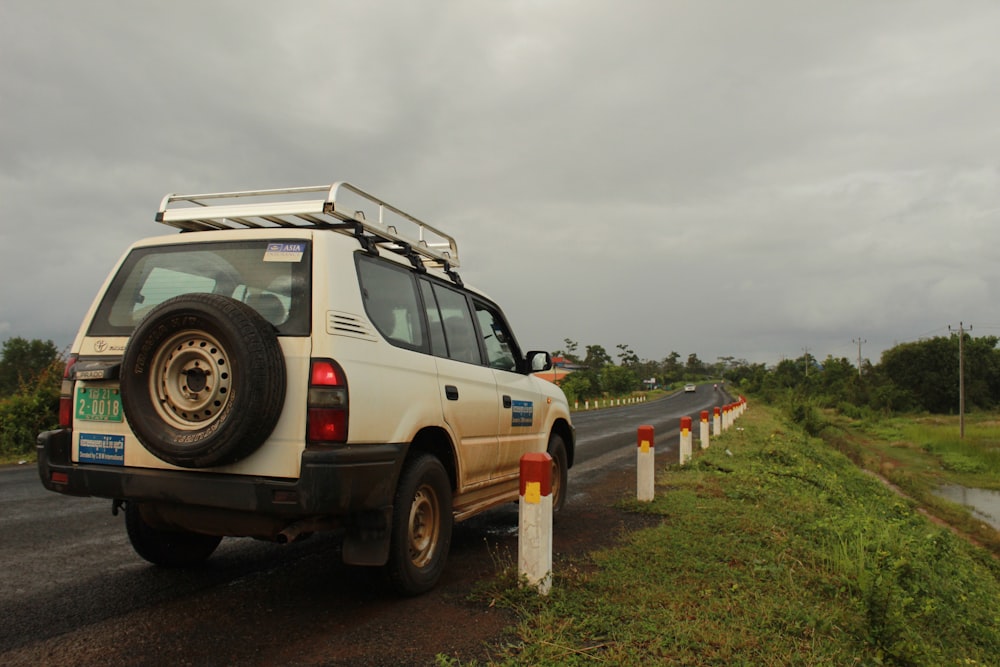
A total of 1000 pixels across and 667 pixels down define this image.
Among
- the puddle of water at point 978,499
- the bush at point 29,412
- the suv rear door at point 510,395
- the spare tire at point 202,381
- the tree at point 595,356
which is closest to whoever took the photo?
the spare tire at point 202,381

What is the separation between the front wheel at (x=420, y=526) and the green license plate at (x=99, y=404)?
1.58 meters

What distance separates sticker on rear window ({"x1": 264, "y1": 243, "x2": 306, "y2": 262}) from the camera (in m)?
3.69

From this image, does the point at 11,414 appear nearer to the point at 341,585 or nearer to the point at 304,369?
the point at 341,585

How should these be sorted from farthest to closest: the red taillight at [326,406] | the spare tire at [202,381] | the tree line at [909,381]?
the tree line at [909,381]
the red taillight at [326,406]
the spare tire at [202,381]

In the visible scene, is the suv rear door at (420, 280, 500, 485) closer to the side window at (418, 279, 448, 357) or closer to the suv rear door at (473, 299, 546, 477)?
the side window at (418, 279, 448, 357)

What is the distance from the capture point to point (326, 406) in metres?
3.34

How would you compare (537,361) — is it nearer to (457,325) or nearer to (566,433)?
(566,433)

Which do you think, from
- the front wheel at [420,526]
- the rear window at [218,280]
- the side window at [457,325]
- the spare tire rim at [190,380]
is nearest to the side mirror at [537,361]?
the side window at [457,325]

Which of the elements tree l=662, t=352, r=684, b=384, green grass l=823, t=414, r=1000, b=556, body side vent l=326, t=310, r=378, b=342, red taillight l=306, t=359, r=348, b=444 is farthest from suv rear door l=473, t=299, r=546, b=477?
tree l=662, t=352, r=684, b=384

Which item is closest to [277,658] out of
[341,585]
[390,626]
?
[390,626]

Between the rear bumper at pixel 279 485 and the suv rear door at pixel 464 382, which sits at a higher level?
the suv rear door at pixel 464 382

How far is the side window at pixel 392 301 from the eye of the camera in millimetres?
3938

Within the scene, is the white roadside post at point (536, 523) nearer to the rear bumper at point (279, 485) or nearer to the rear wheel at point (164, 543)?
the rear bumper at point (279, 485)

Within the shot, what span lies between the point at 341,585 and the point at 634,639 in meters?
1.95
